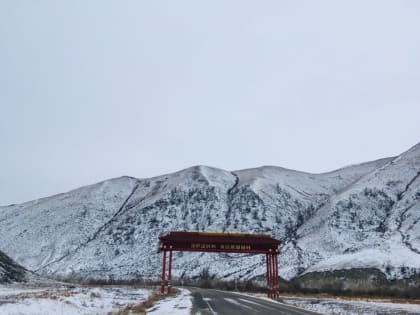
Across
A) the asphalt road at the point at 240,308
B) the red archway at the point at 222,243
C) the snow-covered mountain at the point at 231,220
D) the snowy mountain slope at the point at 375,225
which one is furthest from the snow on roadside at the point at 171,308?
the snowy mountain slope at the point at 375,225

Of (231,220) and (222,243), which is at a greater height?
(231,220)

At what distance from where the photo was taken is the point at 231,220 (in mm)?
89375

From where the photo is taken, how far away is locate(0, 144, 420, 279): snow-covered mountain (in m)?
68.8

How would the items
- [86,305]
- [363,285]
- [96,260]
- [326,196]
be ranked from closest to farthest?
[86,305]
[363,285]
[96,260]
[326,196]

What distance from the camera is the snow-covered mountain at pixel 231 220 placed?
226 feet

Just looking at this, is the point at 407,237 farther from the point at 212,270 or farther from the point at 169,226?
the point at 169,226

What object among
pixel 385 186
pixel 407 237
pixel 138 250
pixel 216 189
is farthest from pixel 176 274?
pixel 385 186

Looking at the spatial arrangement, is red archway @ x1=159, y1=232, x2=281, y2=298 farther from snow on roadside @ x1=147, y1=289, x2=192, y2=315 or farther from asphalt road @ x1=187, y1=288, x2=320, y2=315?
snow on roadside @ x1=147, y1=289, x2=192, y2=315

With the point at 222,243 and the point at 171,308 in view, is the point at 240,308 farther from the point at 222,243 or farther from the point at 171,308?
the point at 222,243

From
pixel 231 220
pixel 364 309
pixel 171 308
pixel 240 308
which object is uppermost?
pixel 231 220

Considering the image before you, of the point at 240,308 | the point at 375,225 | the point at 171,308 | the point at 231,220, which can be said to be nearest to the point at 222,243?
the point at 240,308

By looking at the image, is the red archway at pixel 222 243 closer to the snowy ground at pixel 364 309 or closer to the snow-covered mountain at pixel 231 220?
the snowy ground at pixel 364 309

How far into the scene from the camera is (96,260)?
280ft

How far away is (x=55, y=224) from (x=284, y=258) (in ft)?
205
